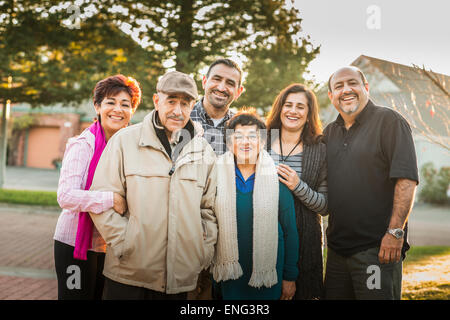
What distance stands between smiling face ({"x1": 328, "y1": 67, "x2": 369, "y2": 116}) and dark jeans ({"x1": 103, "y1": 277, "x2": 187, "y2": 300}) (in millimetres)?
2020

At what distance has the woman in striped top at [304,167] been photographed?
2.66 metres

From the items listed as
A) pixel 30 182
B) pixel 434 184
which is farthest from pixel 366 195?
pixel 30 182

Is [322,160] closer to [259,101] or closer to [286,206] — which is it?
[286,206]

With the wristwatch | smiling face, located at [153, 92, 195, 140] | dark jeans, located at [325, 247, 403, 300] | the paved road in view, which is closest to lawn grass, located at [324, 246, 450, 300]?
the paved road

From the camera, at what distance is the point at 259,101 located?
8562mm

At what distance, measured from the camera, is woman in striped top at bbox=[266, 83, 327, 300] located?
2.66m

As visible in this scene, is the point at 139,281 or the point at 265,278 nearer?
the point at 139,281

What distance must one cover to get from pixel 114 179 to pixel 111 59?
24.6 feet

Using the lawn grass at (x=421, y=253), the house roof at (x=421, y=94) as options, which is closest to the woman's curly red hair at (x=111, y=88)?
the house roof at (x=421, y=94)

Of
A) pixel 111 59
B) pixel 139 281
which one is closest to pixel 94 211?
pixel 139 281

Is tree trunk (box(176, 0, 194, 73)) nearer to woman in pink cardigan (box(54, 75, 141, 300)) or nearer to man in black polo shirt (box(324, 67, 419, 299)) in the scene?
woman in pink cardigan (box(54, 75, 141, 300))

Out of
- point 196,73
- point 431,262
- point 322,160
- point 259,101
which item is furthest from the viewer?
point 259,101

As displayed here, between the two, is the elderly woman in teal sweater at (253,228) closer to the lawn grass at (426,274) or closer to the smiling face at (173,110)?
the smiling face at (173,110)

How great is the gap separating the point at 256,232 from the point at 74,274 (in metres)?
1.41
